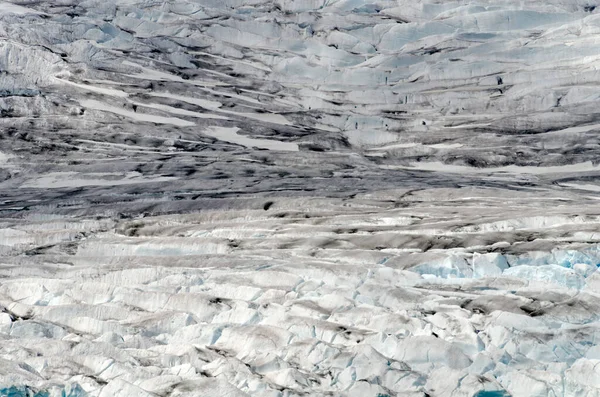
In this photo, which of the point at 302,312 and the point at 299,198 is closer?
the point at 302,312

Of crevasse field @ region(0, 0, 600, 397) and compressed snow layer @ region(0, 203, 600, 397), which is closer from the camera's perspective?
compressed snow layer @ region(0, 203, 600, 397)

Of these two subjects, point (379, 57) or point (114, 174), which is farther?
point (379, 57)

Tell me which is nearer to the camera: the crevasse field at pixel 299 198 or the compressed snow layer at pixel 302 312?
the compressed snow layer at pixel 302 312

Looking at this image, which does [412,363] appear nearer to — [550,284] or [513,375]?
[513,375]

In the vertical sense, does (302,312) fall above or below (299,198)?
above

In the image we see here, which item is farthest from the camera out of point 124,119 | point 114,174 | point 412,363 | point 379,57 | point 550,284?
point 379,57

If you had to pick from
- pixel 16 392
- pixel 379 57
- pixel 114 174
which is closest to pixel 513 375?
pixel 16 392

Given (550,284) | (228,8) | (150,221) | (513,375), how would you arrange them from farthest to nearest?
1. (228,8)
2. (150,221)
3. (550,284)
4. (513,375)

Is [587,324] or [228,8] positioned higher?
[228,8]
